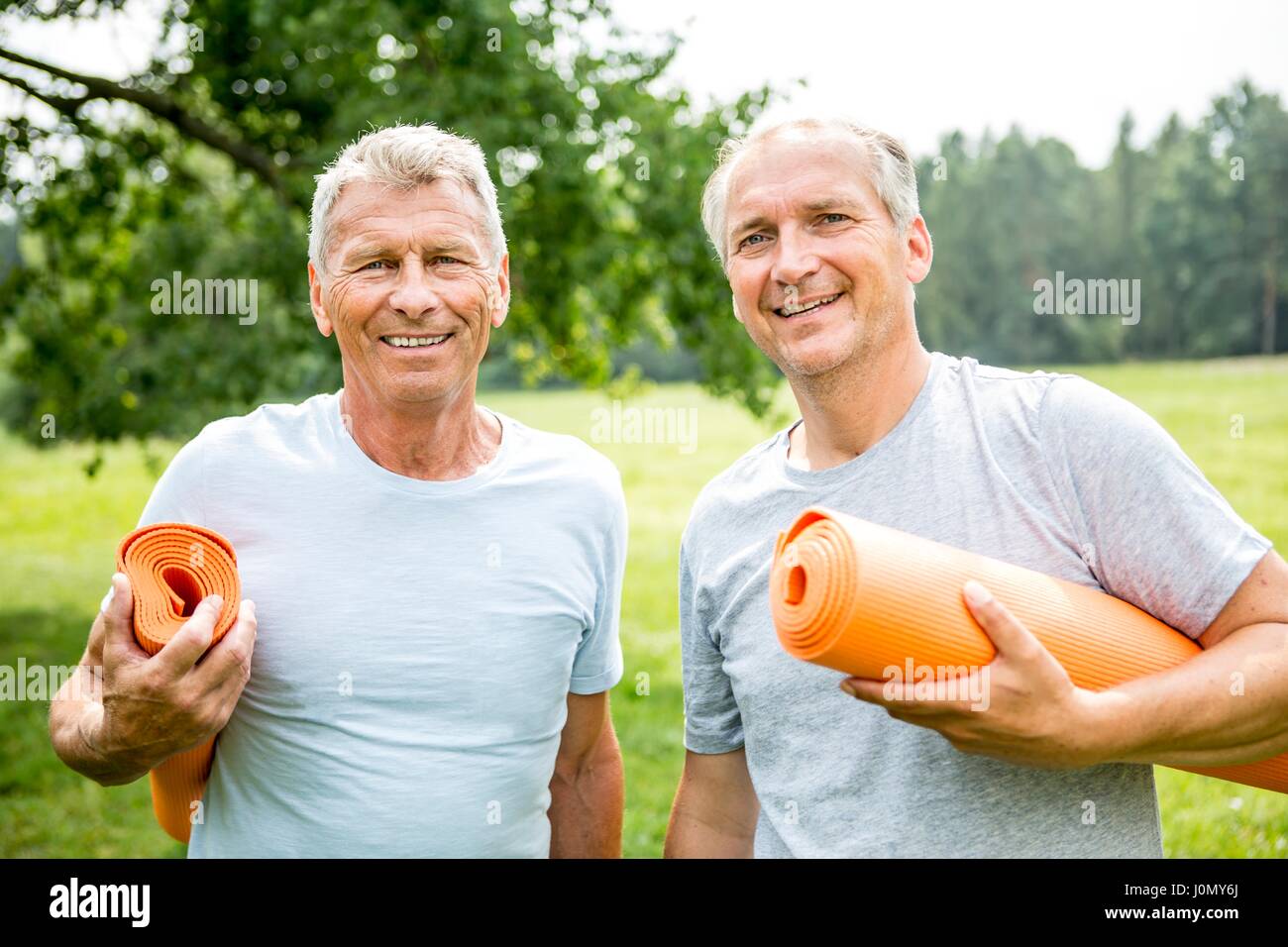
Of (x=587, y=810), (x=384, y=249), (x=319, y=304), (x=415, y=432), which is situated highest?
(x=384, y=249)

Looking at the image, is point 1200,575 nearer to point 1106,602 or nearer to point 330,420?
point 1106,602

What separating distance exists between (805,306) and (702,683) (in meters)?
1.02

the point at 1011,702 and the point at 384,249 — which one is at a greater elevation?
the point at 384,249

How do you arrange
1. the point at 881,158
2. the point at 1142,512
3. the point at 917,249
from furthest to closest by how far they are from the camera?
the point at 917,249 → the point at 881,158 → the point at 1142,512

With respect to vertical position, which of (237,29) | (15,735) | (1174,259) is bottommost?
(15,735)

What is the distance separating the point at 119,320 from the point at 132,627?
34.4 ft

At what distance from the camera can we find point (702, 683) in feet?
9.26

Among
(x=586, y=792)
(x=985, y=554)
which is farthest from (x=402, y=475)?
(x=985, y=554)

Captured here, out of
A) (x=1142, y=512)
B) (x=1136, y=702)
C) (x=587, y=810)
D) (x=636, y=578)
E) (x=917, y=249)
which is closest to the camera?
(x=1136, y=702)

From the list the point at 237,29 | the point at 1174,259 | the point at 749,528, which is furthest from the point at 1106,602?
the point at 1174,259

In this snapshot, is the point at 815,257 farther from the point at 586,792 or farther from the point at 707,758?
the point at 586,792

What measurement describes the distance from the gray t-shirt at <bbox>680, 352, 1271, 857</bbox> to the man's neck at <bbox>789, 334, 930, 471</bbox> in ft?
0.15

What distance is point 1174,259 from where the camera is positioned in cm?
4619

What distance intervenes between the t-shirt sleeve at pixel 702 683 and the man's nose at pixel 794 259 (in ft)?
2.53
